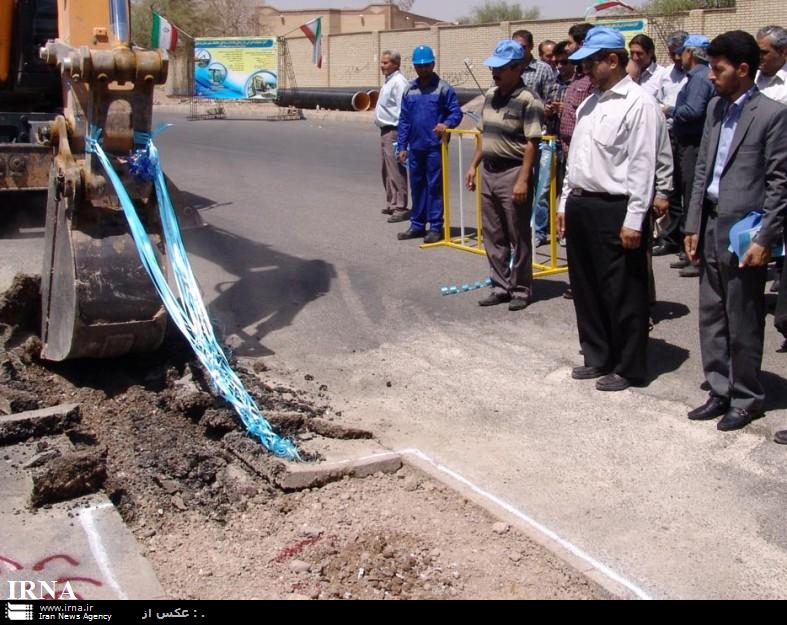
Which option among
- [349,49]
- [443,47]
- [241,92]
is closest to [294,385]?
[241,92]

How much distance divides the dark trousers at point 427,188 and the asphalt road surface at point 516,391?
426mm

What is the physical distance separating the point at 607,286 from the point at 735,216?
104 cm

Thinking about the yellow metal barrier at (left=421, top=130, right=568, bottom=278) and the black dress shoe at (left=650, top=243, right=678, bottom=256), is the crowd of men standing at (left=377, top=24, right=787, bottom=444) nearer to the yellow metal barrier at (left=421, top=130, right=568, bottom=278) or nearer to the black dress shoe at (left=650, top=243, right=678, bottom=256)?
the yellow metal barrier at (left=421, top=130, right=568, bottom=278)

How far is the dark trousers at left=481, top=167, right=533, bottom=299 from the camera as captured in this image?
8016mm

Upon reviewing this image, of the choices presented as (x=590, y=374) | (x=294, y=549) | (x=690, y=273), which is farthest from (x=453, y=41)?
(x=294, y=549)

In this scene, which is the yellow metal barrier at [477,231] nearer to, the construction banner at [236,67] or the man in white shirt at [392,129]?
the man in white shirt at [392,129]

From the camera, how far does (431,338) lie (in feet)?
24.7

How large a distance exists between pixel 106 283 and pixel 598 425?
2.99m

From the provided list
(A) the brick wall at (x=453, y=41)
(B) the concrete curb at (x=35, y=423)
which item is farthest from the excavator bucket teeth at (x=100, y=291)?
(A) the brick wall at (x=453, y=41)

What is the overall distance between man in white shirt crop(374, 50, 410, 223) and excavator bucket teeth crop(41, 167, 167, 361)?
5.91 m

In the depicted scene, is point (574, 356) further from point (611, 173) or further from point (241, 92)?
point (241, 92)

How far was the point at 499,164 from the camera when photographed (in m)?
8.02

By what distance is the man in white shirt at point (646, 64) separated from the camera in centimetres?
1013
